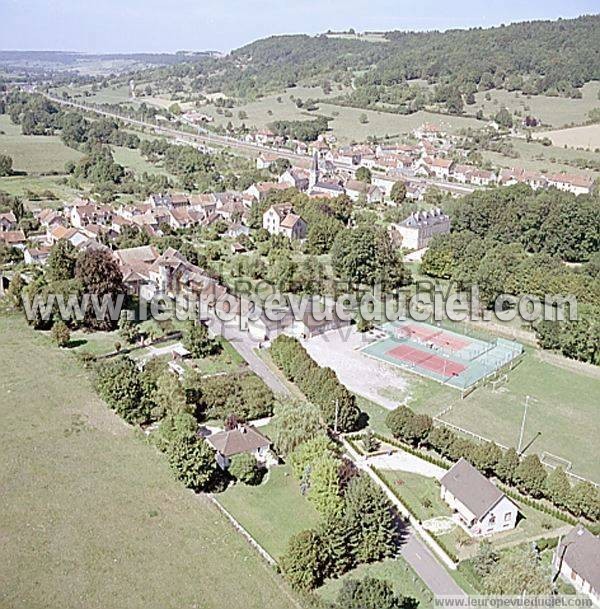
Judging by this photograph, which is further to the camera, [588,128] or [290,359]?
[588,128]

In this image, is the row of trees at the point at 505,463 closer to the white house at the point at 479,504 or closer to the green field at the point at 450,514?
the green field at the point at 450,514

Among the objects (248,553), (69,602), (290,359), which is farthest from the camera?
(290,359)

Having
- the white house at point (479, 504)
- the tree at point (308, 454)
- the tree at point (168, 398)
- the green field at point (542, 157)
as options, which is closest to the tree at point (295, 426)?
the tree at point (308, 454)

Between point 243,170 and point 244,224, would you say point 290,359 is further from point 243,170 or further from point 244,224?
point 243,170

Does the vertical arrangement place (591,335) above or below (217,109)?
below

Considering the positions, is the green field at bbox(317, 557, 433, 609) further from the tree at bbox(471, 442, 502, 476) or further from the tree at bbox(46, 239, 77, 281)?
the tree at bbox(46, 239, 77, 281)

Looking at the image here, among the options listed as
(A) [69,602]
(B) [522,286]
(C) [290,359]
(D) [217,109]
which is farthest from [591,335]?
(D) [217,109]

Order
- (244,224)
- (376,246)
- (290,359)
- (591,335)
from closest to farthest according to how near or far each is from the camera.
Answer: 1. (290,359)
2. (591,335)
3. (376,246)
4. (244,224)

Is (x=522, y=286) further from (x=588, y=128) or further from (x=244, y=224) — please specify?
(x=588, y=128)
